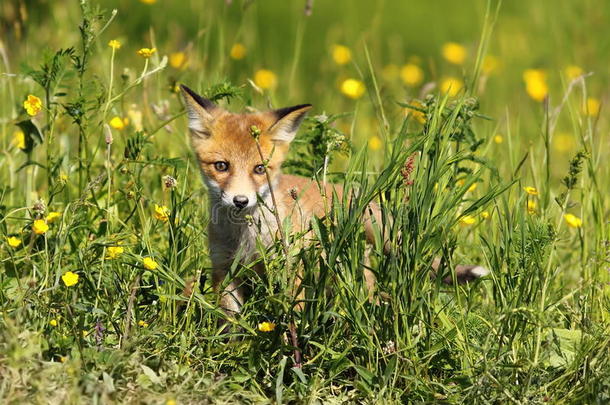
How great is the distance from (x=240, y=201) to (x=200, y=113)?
0.68m

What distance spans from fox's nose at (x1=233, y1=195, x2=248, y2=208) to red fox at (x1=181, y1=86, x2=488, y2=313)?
0.04 metres

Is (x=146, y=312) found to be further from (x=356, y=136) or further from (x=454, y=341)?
(x=356, y=136)

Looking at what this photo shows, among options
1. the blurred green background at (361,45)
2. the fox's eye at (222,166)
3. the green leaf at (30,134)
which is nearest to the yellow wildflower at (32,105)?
the green leaf at (30,134)

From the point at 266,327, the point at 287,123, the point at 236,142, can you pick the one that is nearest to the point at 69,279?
the point at 266,327

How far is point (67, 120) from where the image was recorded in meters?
6.17

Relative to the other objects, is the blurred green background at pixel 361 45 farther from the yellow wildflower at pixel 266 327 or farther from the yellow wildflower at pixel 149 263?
the yellow wildflower at pixel 266 327

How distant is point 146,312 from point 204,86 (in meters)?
2.09

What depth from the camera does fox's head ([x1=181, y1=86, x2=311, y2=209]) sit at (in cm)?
449

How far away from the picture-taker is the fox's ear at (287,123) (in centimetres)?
452

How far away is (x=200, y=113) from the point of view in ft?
15.3

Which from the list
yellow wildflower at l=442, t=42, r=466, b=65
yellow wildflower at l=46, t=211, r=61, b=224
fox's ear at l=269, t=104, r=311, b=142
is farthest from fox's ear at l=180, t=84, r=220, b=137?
yellow wildflower at l=442, t=42, r=466, b=65

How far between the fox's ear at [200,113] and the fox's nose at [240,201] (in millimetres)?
606

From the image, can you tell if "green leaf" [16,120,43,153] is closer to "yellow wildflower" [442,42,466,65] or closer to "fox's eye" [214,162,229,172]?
"fox's eye" [214,162,229,172]

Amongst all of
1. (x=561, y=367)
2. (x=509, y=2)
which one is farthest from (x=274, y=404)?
(x=509, y=2)
